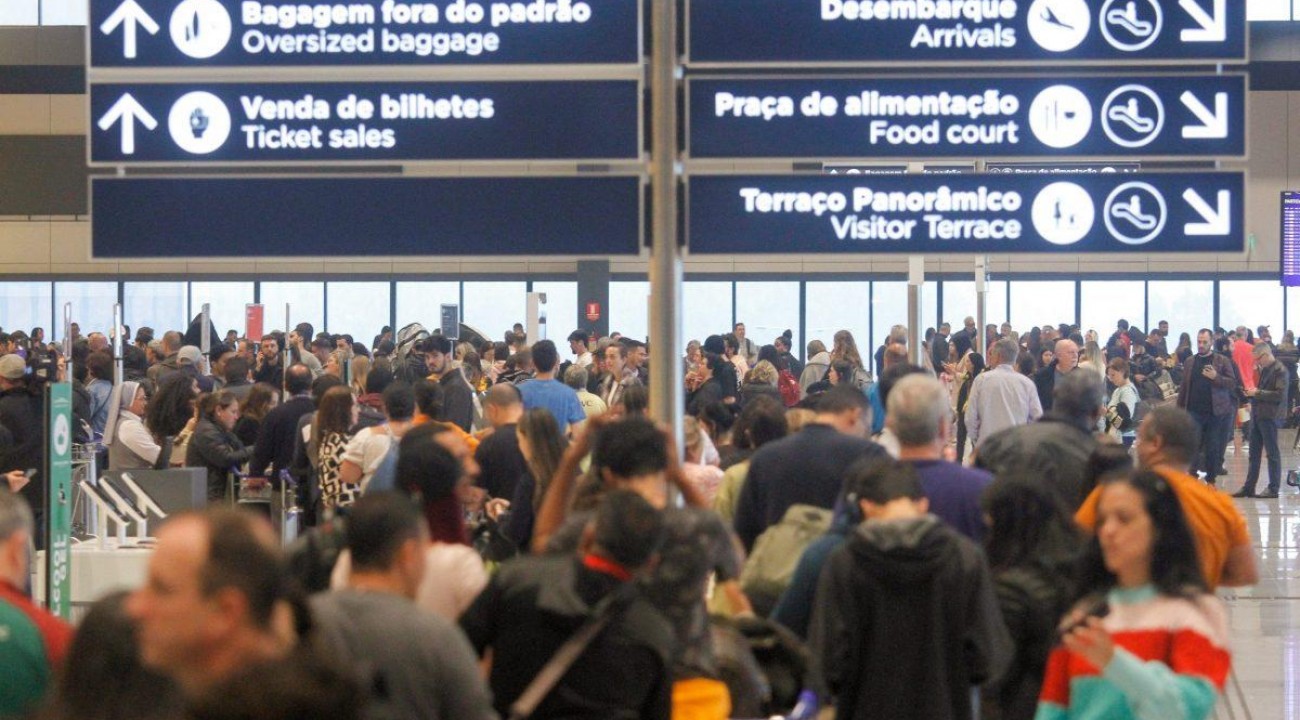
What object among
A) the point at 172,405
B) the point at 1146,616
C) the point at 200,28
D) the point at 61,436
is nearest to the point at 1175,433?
the point at 1146,616

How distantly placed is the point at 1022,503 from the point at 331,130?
2.88 meters

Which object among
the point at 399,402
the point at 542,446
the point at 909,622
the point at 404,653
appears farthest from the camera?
the point at 399,402

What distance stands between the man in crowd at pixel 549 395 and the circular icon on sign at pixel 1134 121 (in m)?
5.22

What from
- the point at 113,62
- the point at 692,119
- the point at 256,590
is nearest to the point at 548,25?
the point at 692,119

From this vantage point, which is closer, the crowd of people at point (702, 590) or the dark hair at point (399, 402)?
the crowd of people at point (702, 590)

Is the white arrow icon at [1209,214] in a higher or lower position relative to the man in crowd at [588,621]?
higher

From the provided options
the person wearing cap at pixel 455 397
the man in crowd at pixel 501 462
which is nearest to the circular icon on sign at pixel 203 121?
the man in crowd at pixel 501 462

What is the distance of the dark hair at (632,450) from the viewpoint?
506 centimetres

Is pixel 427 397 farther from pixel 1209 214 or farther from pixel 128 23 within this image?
pixel 1209 214

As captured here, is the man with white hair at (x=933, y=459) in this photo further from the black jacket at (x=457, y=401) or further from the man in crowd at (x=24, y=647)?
the black jacket at (x=457, y=401)

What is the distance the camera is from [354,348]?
19828mm

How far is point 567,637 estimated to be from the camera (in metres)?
4.29

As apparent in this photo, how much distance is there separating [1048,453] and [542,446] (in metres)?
2.18

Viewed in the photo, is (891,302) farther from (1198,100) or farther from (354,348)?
(1198,100)
